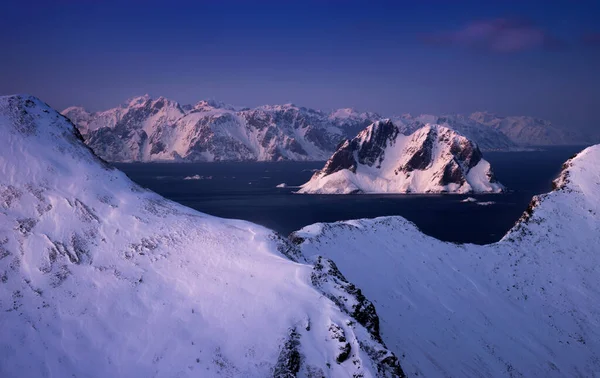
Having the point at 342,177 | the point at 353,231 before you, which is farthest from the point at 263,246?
the point at 342,177

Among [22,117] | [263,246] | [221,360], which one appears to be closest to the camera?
[221,360]

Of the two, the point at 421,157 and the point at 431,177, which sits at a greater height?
the point at 421,157

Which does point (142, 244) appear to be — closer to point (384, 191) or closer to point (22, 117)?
point (22, 117)

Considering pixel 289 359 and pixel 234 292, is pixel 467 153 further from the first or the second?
pixel 289 359

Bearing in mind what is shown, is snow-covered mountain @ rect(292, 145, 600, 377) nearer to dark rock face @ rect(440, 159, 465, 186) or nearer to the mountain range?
the mountain range

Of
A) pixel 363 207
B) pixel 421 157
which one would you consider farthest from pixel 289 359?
pixel 421 157

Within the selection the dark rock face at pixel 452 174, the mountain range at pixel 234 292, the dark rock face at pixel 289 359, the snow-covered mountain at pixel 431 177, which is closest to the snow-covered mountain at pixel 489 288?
the mountain range at pixel 234 292
